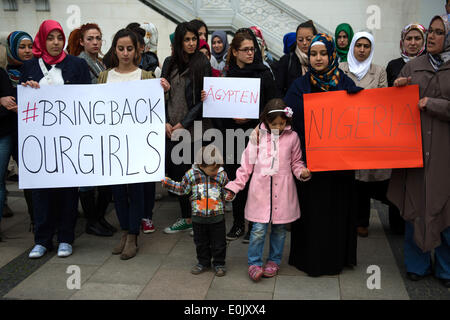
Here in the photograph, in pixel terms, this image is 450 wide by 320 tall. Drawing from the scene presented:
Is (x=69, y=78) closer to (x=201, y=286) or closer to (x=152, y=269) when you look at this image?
(x=152, y=269)

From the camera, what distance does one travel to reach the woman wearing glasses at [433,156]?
3.77m

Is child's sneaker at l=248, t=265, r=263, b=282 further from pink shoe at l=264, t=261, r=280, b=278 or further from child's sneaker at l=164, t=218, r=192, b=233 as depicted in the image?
child's sneaker at l=164, t=218, r=192, b=233

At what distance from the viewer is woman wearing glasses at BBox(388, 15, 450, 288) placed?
377 centimetres

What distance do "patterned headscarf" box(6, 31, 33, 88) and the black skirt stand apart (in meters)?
3.35

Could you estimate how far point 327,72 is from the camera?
3961 millimetres

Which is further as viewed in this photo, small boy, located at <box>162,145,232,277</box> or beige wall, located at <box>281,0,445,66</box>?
beige wall, located at <box>281,0,445,66</box>

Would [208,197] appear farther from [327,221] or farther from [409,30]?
[409,30]

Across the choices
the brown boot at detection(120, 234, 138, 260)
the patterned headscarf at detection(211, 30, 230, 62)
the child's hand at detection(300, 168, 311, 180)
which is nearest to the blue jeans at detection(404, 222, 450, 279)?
the child's hand at detection(300, 168, 311, 180)

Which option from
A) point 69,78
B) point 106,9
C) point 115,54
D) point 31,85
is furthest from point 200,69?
point 106,9

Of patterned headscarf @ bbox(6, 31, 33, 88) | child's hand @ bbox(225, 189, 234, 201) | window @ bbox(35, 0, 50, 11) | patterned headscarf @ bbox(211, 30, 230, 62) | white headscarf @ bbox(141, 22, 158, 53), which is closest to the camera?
child's hand @ bbox(225, 189, 234, 201)

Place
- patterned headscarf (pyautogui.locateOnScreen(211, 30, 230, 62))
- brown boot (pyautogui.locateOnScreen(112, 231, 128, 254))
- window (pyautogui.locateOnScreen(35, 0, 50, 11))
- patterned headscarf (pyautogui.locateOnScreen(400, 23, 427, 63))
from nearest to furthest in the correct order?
brown boot (pyautogui.locateOnScreen(112, 231, 128, 254)) → patterned headscarf (pyautogui.locateOnScreen(400, 23, 427, 63)) → patterned headscarf (pyautogui.locateOnScreen(211, 30, 230, 62)) → window (pyautogui.locateOnScreen(35, 0, 50, 11))

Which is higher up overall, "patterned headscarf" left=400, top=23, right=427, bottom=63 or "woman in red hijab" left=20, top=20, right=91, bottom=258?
"patterned headscarf" left=400, top=23, right=427, bottom=63

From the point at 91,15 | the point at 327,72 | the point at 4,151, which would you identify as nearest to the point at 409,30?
the point at 327,72

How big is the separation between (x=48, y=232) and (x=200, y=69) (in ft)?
7.22
